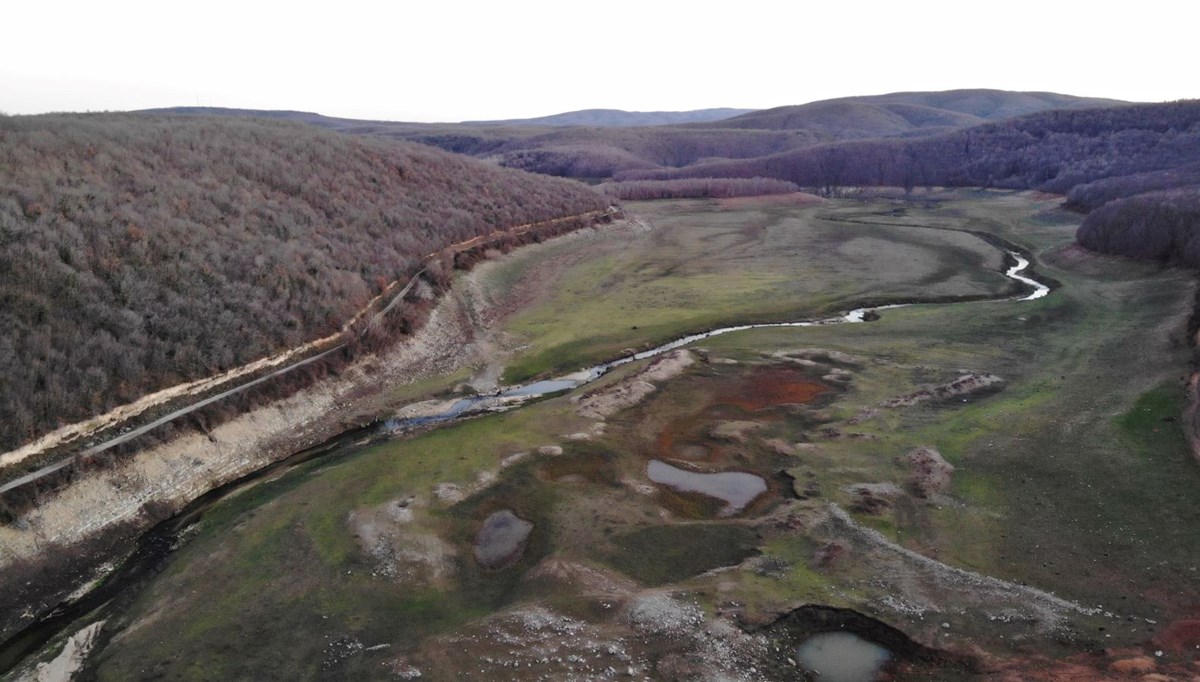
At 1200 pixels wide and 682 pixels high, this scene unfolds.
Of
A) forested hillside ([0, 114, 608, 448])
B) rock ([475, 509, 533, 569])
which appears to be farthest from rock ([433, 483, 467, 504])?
forested hillside ([0, 114, 608, 448])

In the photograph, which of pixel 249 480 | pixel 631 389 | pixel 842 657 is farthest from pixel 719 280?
pixel 842 657

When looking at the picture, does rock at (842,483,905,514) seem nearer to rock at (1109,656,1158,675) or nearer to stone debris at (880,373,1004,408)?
stone debris at (880,373,1004,408)

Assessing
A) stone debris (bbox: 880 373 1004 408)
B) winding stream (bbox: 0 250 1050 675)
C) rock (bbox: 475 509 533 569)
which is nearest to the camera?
winding stream (bbox: 0 250 1050 675)

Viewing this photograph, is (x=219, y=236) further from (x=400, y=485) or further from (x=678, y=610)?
(x=678, y=610)

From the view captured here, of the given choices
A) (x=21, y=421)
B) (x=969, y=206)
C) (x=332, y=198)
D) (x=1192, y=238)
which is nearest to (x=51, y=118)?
(x=332, y=198)

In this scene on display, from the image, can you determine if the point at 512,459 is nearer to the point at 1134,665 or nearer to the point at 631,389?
the point at 631,389

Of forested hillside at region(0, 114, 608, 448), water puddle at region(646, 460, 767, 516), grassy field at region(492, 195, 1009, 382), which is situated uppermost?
forested hillside at region(0, 114, 608, 448)

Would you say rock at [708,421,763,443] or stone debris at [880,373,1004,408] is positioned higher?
stone debris at [880,373,1004,408]
